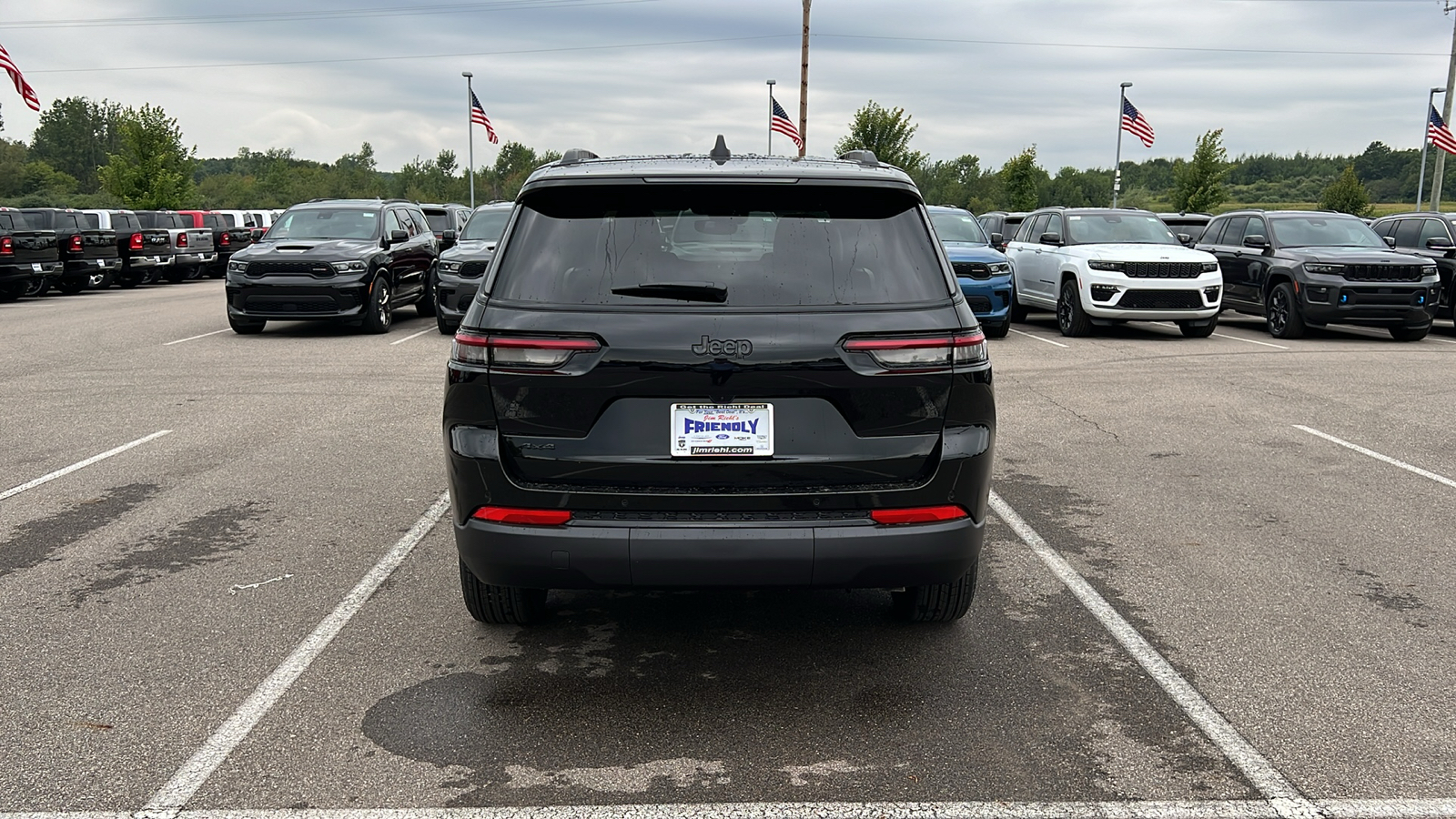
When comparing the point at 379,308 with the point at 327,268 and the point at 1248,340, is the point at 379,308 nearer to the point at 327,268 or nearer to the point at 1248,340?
the point at 327,268

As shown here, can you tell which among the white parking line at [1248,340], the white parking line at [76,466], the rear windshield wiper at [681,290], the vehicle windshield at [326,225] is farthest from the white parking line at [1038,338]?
the rear windshield wiper at [681,290]

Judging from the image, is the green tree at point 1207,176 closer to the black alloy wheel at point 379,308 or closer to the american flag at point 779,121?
the american flag at point 779,121

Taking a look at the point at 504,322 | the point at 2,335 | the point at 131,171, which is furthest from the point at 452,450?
the point at 131,171

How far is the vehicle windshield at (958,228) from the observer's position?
17.2 metres

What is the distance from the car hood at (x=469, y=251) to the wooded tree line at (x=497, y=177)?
135 ft

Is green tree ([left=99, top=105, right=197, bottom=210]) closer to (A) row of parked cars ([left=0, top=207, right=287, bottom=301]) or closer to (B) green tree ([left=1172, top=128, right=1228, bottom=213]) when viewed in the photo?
(A) row of parked cars ([left=0, top=207, right=287, bottom=301])

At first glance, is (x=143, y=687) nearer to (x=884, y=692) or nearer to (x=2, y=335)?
(x=884, y=692)

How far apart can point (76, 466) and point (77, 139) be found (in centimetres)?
14645

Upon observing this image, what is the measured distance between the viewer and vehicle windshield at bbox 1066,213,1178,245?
17.0 metres

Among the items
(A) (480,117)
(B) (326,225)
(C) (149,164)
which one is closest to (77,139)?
(C) (149,164)

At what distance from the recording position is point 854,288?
3.71m

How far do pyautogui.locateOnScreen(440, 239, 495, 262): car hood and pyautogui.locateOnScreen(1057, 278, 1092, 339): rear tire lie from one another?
8277 mm

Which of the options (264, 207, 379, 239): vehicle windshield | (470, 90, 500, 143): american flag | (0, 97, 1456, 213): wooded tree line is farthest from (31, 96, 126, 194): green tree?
(264, 207, 379, 239): vehicle windshield

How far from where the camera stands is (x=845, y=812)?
3111mm
